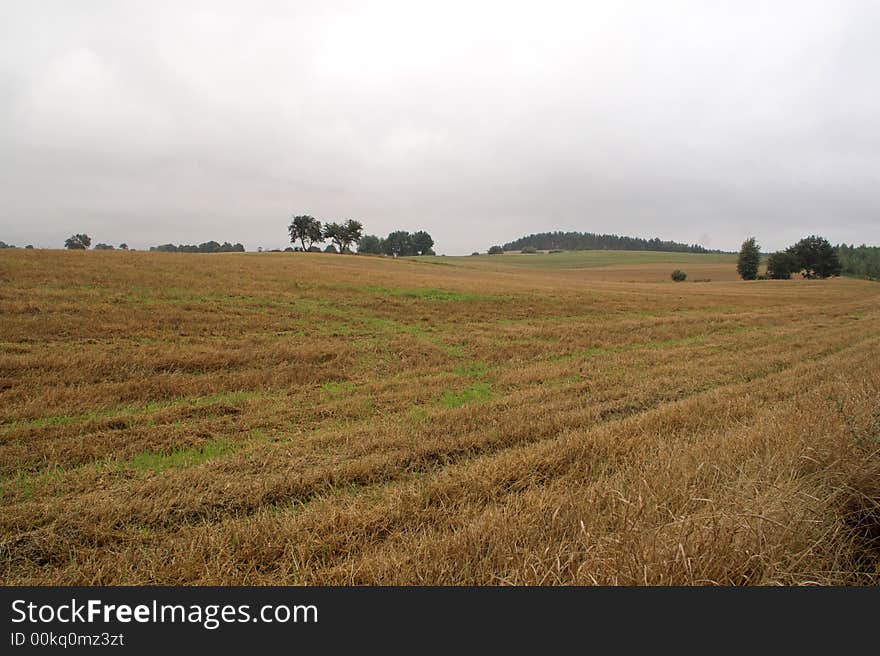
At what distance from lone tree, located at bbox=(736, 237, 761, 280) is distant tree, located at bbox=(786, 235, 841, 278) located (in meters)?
8.42

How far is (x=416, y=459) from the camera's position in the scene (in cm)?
518

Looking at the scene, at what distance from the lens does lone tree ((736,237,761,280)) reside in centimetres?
8962

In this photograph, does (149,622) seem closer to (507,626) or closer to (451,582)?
(451,582)

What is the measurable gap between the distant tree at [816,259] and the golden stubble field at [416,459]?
104309 millimetres

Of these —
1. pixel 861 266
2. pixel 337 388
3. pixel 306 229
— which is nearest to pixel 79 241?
pixel 306 229

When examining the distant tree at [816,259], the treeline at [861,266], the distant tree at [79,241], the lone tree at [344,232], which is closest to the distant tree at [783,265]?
the distant tree at [816,259]

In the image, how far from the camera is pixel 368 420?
686cm

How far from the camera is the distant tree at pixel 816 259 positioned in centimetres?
8894

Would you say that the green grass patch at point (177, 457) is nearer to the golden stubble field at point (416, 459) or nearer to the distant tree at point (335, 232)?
the golden stubble field at point (416, 459)

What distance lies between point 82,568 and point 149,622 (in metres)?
1.16

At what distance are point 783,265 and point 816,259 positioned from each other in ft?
28.9

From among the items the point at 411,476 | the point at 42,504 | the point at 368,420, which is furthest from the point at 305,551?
the point at 368,420

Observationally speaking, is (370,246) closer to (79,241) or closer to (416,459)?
(79,241)

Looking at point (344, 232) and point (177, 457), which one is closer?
point (177, 457)
